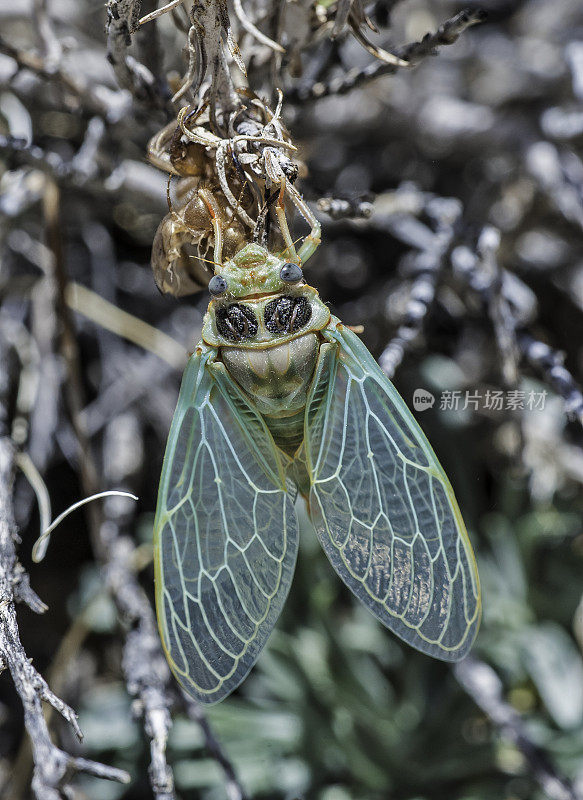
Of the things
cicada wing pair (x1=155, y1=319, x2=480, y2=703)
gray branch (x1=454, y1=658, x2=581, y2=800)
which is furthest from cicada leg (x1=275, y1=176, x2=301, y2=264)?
gray branch (x1=454, y1=658, x2=581, y2=800)

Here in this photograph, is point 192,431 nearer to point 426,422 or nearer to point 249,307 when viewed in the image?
point 249,307

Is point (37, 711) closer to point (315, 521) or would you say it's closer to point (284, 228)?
point (315, 521)

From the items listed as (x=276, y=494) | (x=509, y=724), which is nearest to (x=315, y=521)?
(x=276, y=494)

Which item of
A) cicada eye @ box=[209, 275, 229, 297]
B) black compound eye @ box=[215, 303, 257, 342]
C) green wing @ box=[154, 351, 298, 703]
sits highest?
cicada eye @ box=[209, 275, 229, 297]

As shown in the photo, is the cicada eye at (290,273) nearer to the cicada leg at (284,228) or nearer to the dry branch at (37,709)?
the cicada leg at (284,228)

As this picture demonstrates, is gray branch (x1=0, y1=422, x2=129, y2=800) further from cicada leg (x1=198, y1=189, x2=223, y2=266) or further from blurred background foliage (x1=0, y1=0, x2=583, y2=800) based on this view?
blurred background foliage (x1=0, y1=0, x2=583, y2=800)

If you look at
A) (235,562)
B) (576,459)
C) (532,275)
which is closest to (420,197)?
(532,275)
